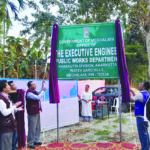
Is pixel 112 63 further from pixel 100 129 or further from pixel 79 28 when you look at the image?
pixel 100 129

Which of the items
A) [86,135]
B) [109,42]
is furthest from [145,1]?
[86,135]

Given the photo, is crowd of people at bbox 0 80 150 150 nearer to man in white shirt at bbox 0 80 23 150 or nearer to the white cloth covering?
man in white shirt at bbox 0 80 23 150

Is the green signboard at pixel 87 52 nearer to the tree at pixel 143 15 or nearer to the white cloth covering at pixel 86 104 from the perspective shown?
the white cloth covering at pixel 86 104

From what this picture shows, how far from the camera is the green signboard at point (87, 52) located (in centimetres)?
529

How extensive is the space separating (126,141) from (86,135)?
138 centimetres

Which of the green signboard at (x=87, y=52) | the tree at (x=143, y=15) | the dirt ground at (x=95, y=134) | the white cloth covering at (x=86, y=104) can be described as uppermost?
the tree at (x=143, y=15)

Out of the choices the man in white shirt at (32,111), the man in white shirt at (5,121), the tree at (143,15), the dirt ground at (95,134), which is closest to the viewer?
the man in white shirt at (5,121)

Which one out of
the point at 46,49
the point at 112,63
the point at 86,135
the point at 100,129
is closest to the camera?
the point at 112,63

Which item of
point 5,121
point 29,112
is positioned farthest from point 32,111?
point 5,121

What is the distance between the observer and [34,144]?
5.32 m

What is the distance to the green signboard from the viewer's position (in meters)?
5.29

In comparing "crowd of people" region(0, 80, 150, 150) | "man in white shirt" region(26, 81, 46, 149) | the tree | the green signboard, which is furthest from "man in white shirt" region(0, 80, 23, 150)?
the tree

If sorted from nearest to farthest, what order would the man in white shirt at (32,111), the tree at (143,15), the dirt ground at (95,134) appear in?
the man in white shirt at (32,111)
the dirt ground at (95,134)
the tree at (143,15)

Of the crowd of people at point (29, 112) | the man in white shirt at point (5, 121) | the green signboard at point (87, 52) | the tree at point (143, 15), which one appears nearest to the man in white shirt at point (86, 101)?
the green signboard at point (87, 52)
